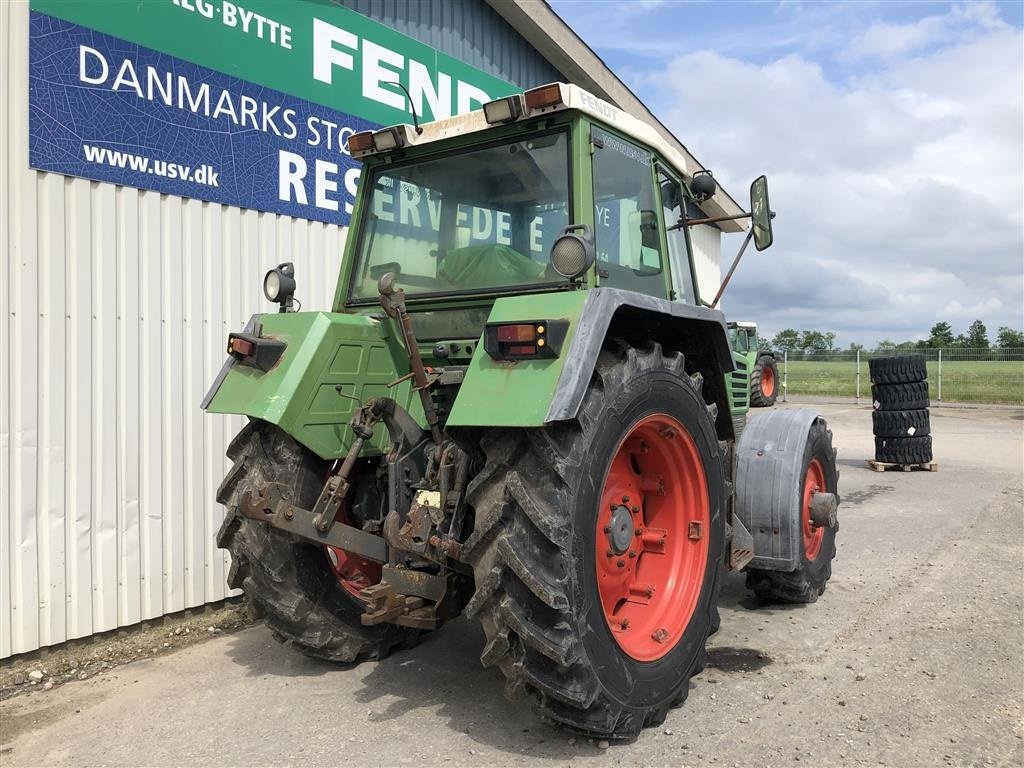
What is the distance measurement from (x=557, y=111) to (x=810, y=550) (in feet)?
10.7

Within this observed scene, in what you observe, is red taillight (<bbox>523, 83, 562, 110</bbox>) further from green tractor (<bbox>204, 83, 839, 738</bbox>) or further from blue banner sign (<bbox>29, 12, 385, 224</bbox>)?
blue banner sign (<bbox>29, 12, 385, 224</bbox>)

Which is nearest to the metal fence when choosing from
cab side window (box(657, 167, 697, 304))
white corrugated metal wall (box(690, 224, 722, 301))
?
white corrugated metal wall (box(690, 224, 722, 301))

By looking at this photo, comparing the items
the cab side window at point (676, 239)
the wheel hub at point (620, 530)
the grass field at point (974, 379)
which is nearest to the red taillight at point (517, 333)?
the wheel hub at point (620, 530)

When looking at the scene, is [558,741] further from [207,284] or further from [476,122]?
[207,284]

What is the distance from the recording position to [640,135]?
397cm

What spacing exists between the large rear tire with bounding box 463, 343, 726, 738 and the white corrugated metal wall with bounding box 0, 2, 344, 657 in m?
2.71

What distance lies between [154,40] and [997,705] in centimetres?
566

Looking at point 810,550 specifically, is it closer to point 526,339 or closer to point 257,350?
point 526,339

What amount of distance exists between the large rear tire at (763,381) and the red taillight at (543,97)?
343 cm

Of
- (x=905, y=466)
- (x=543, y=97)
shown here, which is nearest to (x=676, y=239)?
(x=543, y=97)

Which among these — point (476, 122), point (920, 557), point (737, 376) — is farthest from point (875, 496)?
point (476, 122)

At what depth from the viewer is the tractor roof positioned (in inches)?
135

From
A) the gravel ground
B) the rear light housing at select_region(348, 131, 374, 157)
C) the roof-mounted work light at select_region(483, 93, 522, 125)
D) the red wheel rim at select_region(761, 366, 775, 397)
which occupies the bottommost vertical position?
the gravel ground

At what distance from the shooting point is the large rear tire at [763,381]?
662 centimetres
